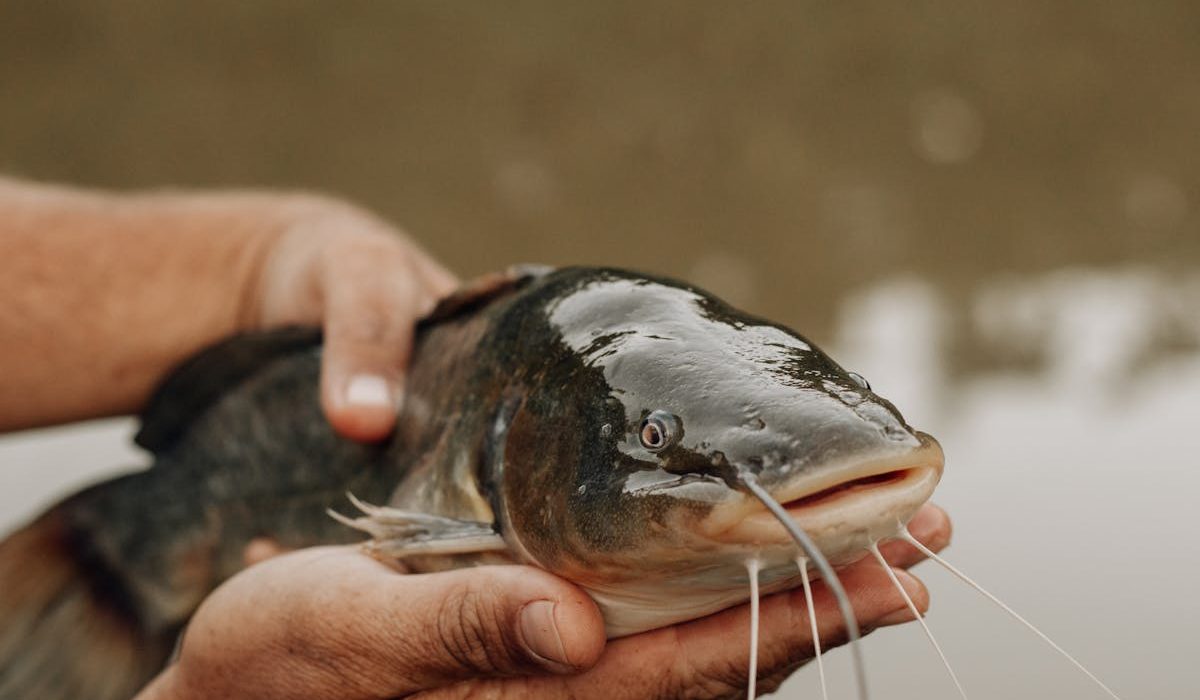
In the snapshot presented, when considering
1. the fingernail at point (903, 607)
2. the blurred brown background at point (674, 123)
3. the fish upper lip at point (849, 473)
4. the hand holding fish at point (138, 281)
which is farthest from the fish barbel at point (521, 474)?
the blurred brown background at point (674, 123)

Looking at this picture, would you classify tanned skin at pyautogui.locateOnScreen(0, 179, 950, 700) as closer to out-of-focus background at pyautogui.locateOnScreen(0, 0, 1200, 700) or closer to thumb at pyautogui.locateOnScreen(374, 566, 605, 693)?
thumb at pyautogui.locateOnScreen(374, 566, 605, 693)

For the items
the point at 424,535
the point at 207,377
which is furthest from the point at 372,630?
the point at 207,377

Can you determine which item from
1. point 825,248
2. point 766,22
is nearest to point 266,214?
point 825,248

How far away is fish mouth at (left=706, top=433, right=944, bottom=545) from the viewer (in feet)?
3.84

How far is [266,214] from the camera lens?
2.82 metres

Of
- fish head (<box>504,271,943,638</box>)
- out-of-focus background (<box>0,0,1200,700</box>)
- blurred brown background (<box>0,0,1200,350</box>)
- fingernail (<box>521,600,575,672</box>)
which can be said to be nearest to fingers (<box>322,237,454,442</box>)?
fish head (<box>504,271,943,638</box>)

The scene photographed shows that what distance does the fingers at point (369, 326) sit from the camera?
1.94 metres

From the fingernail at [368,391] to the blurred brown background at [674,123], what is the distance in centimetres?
279

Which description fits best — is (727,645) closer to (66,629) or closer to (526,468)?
(526,468)

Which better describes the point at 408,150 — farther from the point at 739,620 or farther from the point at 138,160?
the point at 739,620

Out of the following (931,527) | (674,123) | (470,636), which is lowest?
(470,636)

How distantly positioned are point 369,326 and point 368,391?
19 centimetres

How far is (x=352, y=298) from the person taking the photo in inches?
84.9

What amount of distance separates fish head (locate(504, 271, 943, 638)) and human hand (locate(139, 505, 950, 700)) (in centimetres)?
9
